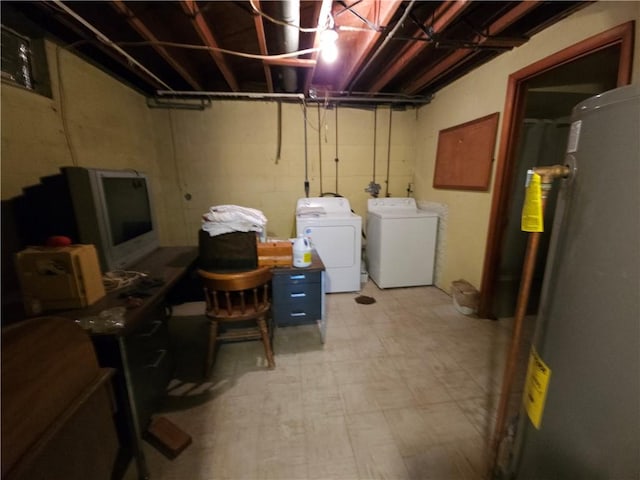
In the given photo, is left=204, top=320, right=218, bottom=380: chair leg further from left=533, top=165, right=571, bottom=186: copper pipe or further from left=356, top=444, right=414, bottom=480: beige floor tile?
left=533, top=165, right=571, bottom=186: copper pipe

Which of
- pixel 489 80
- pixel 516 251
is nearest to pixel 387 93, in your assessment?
pixel 489 80

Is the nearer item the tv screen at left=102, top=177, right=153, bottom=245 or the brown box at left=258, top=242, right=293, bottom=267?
the tv screen at left=102, top=177, right=153, bottom=245

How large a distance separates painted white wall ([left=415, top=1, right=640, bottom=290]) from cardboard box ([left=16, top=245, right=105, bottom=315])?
282cm

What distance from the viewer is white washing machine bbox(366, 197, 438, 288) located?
2.96m

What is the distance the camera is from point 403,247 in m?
3.03

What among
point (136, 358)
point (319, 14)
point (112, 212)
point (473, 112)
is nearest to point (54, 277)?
point (136, 358)

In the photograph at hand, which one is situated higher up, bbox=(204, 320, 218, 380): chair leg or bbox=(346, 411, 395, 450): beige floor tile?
bbox=(204, 320, 218, 380): chair leg

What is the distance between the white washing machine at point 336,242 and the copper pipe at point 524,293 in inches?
76.7

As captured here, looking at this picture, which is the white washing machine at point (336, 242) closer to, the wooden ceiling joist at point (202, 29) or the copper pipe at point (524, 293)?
the wooden ceiling joist at point (202, 29)

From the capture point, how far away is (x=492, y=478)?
1.15 m

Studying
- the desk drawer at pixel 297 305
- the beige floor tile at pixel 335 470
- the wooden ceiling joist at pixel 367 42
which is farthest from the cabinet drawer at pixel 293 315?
the wooden ceiling joist at pixel 367 42

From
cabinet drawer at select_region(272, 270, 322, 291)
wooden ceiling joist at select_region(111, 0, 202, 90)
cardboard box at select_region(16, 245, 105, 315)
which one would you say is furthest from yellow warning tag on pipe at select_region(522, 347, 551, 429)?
wooden ceiling joist at select_region(111, 0, 202, 90)

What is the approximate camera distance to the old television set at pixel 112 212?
1.41 metres

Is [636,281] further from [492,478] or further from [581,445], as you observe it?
[492,478]
